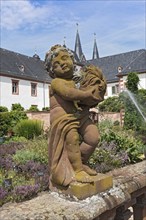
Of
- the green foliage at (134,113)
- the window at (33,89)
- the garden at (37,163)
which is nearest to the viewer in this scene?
the garden at (37,163)

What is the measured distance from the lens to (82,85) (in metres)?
2.25

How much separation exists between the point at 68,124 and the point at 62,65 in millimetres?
465

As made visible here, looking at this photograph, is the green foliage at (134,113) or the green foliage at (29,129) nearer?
the green foliage at (134,113)

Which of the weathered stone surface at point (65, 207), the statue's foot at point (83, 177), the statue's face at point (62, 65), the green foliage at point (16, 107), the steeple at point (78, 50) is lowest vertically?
the weathered stone surface at point (65, 207)

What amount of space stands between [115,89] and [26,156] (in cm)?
3740

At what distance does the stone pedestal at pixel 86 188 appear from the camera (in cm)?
207

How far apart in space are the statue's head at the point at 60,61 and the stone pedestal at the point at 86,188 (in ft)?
2.69

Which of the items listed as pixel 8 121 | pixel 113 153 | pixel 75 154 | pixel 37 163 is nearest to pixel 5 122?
pixel 8 121

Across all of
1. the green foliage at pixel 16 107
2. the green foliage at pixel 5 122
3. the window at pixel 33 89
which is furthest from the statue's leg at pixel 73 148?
the window at pixel 33 89

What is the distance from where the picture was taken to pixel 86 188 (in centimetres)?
209

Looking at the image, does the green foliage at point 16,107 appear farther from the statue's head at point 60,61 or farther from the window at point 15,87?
the statue's head at point 60,61

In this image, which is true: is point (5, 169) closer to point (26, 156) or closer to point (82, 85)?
point (26, 156)

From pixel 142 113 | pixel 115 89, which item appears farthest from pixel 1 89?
pixel 142 113

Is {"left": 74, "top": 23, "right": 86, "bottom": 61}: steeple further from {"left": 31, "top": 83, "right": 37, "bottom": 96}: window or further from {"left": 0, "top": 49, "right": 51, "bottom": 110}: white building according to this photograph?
{"left": 31, "top": 83, "right": 37, "bottom": 96}: window
